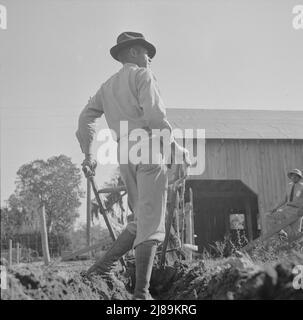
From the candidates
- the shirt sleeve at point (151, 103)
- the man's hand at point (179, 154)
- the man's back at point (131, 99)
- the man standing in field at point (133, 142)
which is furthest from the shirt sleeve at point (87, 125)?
the man's hand at point (179, 154)

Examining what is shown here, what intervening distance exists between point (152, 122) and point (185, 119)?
42.4 ft

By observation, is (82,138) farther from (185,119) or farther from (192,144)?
(185,119)

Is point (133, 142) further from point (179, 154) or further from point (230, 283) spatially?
point (230, 283)

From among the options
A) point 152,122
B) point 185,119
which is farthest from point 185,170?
point 185,119

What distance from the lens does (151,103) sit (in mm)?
3014

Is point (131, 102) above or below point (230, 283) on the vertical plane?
above

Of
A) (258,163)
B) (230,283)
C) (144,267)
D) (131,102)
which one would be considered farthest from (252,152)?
(230,283)

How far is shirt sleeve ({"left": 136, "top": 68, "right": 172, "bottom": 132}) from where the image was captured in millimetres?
3002

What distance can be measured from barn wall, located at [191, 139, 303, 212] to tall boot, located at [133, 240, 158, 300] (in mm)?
11578

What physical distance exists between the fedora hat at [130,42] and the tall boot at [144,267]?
156 cm

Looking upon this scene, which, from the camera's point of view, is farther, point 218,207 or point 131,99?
point 218,207

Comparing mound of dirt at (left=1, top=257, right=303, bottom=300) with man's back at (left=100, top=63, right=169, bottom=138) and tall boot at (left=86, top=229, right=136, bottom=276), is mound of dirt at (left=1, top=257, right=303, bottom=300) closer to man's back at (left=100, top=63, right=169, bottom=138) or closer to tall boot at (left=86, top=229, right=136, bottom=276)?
tall boot at (left=86, top=229, right=136, bottom=276)

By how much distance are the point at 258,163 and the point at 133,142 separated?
12307 mm

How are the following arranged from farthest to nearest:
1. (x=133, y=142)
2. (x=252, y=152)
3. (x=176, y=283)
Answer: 1. (x=252, y=152)
2. (x=176, y=283)
3. (x=133, y=142)
